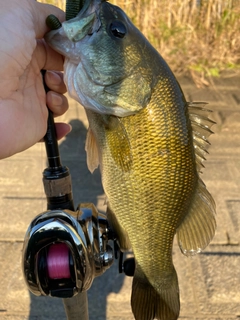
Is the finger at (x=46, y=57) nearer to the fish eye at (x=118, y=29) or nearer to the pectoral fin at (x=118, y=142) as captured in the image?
the fish eye at (x=118, y=29)

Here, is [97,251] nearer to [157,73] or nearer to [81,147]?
[157,73]

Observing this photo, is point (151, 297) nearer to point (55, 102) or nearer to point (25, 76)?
point (55, 102)

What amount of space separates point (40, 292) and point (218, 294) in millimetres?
1194

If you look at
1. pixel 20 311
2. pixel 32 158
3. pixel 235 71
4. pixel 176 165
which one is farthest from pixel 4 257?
pixel 235 71

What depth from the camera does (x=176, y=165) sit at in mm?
1145

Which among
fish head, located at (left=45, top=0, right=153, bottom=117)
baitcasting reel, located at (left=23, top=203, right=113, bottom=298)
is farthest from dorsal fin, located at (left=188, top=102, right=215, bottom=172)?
baitcasting reel, located at (left=23, top=203, right=113, bottom=298)

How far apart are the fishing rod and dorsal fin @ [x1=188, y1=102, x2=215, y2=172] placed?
0.40 m

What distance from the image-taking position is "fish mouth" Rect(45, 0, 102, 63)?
1.04 m

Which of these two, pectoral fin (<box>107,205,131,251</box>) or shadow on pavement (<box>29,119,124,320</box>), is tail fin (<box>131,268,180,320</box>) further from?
shadow on pavement (<box>29,119,124,320</box>)

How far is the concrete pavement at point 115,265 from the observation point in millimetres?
1822

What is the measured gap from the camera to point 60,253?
998 millimetres

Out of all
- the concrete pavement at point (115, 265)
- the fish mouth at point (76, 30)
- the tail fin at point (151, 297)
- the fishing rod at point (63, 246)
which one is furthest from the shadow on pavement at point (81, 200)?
the fish mouth at point (76, 30)

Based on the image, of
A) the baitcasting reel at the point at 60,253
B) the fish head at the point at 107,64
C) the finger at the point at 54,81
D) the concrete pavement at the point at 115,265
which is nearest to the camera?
the baitcasting reel at the point at 60,253

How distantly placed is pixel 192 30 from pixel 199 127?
359 centimetres
